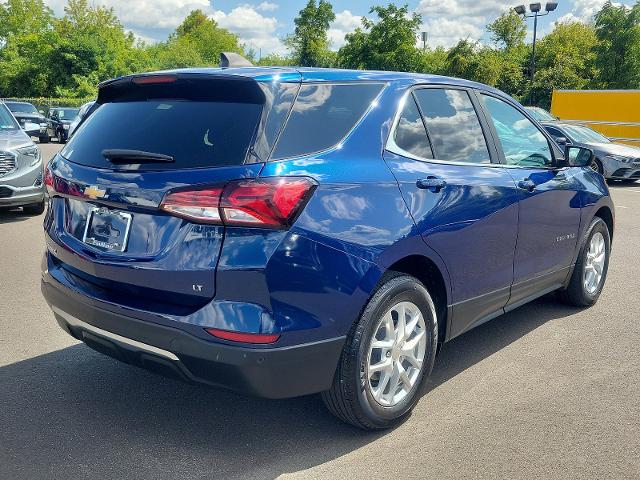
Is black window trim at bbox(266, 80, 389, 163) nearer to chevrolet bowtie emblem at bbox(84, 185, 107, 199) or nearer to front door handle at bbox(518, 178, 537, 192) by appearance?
chevrolet bowtie emblem at bbox(84, 185, 107, 199)

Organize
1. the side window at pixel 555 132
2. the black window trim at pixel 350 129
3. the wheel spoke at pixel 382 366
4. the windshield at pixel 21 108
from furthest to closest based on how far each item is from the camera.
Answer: the windshield at pixel 21 108 < the side window at pixel 555 132 < the wheel spoke at pixel 382 366 < the black window trim at pixel 350 129

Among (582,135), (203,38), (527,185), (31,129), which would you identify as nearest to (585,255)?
(527,185)

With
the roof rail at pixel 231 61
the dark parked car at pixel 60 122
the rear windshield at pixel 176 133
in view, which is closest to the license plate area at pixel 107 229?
the rear windshield at pixel 176 133

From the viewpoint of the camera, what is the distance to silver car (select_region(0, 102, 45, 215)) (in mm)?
8922

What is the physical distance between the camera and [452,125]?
3.89 m

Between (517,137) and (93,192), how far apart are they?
287 centimetres

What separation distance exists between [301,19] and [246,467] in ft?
247

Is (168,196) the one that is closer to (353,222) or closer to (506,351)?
(353,222)

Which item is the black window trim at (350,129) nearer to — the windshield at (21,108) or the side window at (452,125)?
the side window at (452,125)

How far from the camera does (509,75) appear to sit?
42000 millimetres

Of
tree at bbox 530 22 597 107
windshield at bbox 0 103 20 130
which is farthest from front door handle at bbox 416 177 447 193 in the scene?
tree at bbox 530 22 597 107

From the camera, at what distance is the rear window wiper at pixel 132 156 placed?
2.95 meters

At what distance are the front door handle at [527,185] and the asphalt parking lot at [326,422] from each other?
1.11 m

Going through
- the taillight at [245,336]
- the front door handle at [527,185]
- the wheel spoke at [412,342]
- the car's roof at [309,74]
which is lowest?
the wheel spoke at [412,342]
